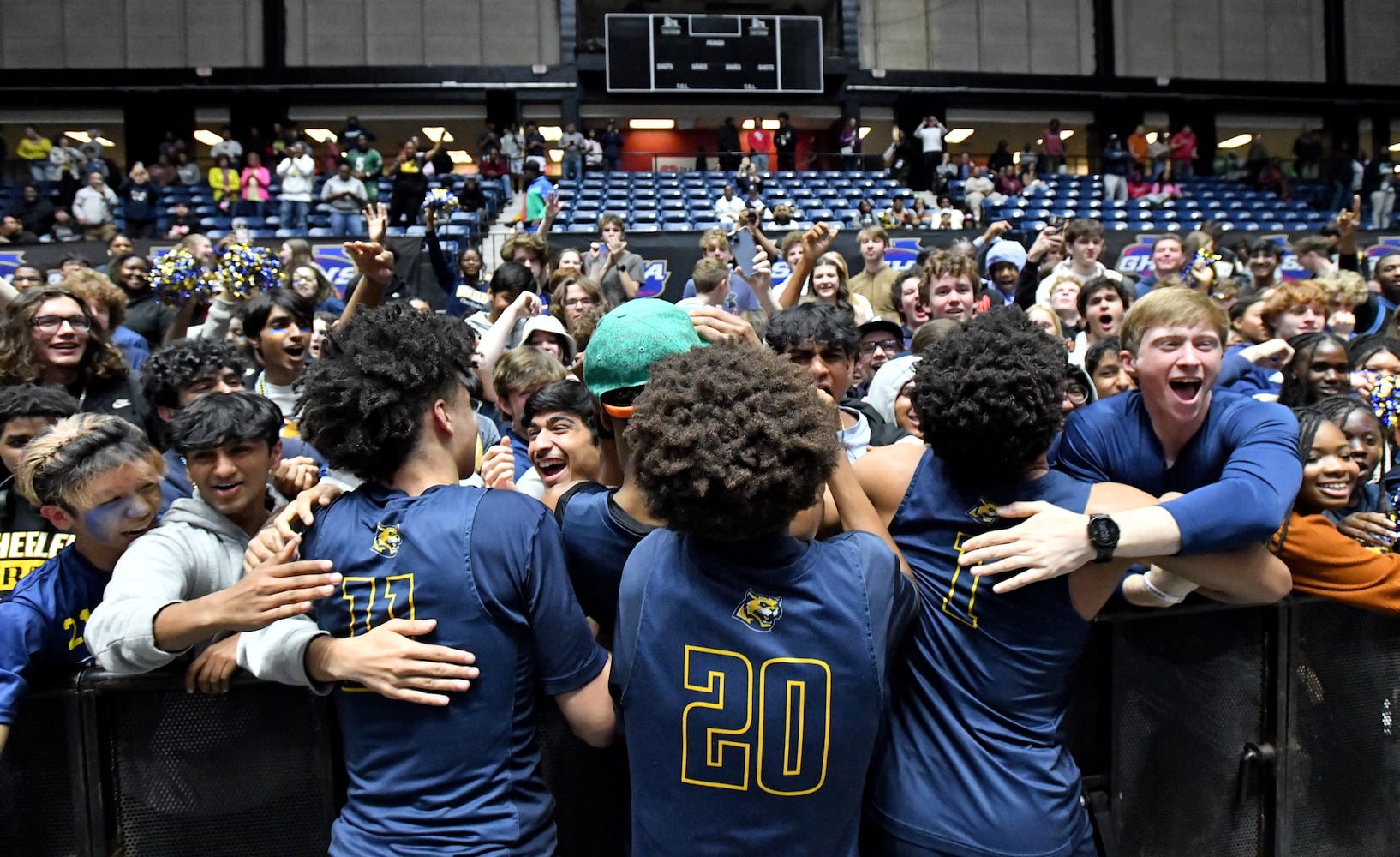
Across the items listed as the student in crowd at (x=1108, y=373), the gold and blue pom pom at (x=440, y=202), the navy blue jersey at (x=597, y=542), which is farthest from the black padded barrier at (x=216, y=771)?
the gold and blue pom pom at (x=440, y=202)

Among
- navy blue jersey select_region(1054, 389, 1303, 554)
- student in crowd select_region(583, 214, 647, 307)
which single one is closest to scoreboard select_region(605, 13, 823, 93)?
student in crowd select_region(583, 214, 647, 307)

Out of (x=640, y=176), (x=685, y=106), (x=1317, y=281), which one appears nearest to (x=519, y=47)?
(x=685, y=106)

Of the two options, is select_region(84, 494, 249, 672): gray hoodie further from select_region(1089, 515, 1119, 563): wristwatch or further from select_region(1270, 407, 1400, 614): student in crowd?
select_region(1270, 407, 1400, 614): student in crowd

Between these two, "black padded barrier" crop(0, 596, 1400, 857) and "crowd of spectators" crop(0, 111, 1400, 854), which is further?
"black padded barrier" crop(0, 596, 1400, 857)

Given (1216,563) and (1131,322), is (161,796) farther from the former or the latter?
(1131,322)

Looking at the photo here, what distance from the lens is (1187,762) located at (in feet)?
8.72

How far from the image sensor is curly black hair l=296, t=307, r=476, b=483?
1.97m

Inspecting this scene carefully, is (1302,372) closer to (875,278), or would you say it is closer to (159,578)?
(875,278)

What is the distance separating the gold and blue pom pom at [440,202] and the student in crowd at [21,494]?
17.0ft

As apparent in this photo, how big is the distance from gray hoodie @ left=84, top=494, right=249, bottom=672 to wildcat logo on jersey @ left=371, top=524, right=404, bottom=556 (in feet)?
1.96

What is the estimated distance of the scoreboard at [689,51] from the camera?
2153 cm

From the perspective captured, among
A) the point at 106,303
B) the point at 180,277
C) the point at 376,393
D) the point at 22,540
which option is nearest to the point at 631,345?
the point at 376,393

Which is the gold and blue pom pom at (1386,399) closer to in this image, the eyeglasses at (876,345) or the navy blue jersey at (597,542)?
the eyeglasses at (876,345)

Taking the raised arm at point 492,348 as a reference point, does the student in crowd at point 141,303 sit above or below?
above
